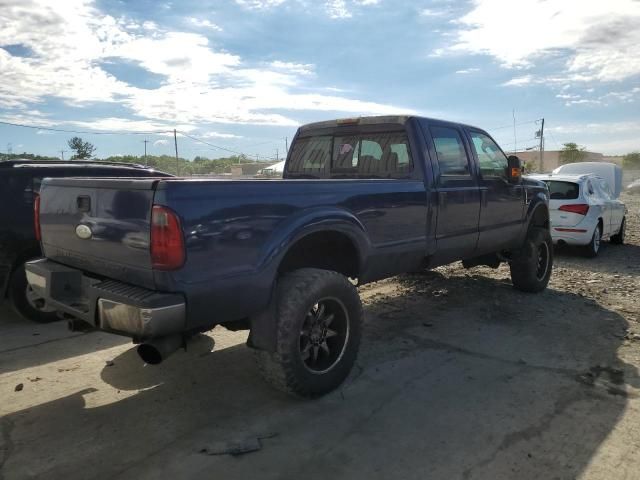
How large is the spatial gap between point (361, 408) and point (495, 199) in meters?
3.05

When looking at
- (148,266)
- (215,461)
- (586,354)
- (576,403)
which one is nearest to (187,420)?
(215,461)

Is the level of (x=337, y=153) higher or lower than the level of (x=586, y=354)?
higher

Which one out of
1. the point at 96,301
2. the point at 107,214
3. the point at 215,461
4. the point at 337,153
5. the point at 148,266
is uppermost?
the point at 337,153

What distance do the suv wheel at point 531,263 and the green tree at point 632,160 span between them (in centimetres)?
6891

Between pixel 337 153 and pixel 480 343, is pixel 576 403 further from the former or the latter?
pixel 337 153

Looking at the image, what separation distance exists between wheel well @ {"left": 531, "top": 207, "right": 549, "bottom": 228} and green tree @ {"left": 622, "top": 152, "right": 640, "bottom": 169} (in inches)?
2705

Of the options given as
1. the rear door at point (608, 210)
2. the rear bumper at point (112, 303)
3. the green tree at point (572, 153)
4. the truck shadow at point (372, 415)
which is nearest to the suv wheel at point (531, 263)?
the truck shadow at point (372, 415)

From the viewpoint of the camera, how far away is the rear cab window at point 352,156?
14.7ft

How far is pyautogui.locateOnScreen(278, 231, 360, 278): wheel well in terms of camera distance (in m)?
3.53

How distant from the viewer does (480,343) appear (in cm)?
461

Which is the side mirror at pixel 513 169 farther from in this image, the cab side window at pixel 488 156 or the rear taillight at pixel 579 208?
the rear taillight at pixel 579 208

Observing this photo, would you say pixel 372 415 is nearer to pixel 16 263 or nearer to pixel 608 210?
pixel 16 263

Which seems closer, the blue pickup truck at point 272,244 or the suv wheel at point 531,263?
the blue pickup truck at point 272,244

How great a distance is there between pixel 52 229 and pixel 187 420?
1.61m
